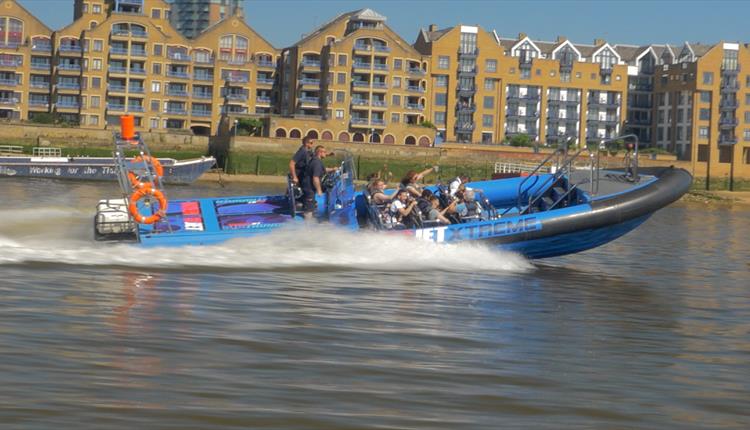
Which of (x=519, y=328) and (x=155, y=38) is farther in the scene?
(x=155, y=38)

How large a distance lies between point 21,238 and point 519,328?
676 centimetres

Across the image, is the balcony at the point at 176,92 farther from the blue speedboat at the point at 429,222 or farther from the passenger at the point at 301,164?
the passenger at the point at 301,164

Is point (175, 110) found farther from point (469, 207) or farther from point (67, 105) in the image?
point (469, 207)

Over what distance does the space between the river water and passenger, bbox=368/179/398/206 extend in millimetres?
714

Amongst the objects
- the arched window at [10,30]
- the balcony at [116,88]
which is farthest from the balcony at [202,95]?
the arched window at [10,30]

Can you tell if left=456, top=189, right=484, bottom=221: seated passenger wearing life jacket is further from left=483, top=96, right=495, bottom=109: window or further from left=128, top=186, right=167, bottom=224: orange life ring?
left=483, top=96, right=495, bottom=109: window

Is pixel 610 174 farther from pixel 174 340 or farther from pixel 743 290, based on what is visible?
pixel 174 340

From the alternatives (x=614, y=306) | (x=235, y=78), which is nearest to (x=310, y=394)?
(x=614, y=306)

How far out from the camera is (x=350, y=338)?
812cm

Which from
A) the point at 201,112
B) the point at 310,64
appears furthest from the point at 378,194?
the point at 201,112

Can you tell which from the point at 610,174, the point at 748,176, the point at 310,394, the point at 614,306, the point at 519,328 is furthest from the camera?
the point at 748,176

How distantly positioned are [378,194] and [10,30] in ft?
245

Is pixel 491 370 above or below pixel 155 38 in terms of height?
below

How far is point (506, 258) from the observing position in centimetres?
1346
